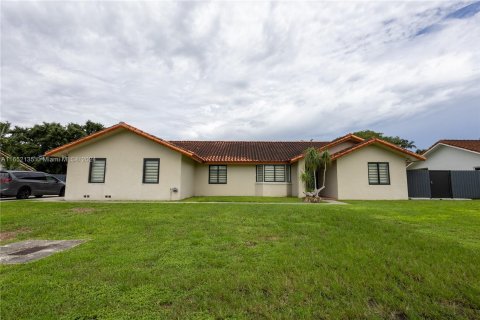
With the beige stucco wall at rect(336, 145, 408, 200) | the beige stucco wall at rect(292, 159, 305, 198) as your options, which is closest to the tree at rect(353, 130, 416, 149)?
the beige stucco wall at rect(336, 145, 408, 200)

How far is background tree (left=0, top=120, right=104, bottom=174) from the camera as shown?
34.8m

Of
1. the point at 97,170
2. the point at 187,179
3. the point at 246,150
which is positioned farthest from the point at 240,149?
the point at 97,170

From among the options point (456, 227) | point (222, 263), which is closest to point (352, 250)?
point (222, 263)

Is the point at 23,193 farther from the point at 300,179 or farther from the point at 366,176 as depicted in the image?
the point at 366,176

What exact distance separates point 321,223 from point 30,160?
4150 centimetres

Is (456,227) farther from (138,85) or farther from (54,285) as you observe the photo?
(138,85)

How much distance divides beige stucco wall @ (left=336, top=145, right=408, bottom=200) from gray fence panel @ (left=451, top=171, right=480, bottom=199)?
4718mm

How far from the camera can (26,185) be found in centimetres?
1656

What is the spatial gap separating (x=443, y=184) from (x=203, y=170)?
61.7 feet

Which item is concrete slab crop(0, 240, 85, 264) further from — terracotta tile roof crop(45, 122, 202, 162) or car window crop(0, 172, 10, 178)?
car window crop(0, 172, 10, 178)

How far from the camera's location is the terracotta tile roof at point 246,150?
794 inches

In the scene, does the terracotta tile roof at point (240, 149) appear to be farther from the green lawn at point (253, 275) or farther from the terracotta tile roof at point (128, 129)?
the green lawn at point (253, 275)

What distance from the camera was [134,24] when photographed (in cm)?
1114

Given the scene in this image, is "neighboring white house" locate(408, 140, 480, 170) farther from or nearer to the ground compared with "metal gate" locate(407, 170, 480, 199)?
farther from the ground
